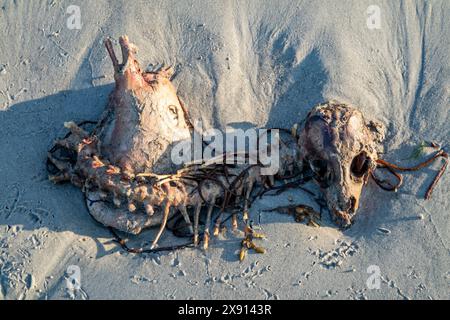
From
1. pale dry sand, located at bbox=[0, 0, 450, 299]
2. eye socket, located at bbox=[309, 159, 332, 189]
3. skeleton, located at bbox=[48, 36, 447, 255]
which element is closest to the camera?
pale dry sand, located at bbox=[0, 0, 450, 299]

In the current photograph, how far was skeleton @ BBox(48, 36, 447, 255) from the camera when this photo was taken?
4.61 meters

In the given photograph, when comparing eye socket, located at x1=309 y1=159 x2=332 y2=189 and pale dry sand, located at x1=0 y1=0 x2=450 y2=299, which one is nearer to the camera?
pale dry sand, located at x1=0 y1=0 x2=450 y2=299

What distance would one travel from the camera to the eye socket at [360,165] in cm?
465

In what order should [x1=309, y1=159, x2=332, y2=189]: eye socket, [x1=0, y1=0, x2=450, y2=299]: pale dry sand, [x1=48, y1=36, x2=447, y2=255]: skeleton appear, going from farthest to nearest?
[x1=309, y1=159, x2=332, y2=189]: eye socket < [x1=48, y1=36, x2=447, y2=255]: skeleton < [x1=0, y1=0, x2=450, y2=299]: pale dry sand

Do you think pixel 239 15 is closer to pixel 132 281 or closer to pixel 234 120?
pixel 234 120

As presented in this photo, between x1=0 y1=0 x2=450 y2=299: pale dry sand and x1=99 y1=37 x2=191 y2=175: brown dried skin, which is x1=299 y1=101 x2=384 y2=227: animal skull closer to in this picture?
x1=0 y1=0 x2=450 y2=299: pale dry sand

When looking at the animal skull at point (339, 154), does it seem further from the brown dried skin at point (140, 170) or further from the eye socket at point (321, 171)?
the brown dried skin at point (140, 170)

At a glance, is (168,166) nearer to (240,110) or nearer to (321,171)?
(240,110)

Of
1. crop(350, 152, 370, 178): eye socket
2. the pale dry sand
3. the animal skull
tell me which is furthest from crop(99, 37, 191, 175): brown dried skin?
crop(350, 152, 370, 178): eye socket

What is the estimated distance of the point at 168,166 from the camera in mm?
4840

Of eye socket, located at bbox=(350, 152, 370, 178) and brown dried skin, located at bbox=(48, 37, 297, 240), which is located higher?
eye socket, located at bbox=(350, 152, 370, 178)

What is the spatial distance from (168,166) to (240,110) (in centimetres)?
96

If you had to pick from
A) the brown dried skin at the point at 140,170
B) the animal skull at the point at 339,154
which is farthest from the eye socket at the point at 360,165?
the brown dried skin at the point at 140,170

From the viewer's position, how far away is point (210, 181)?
480 cm
